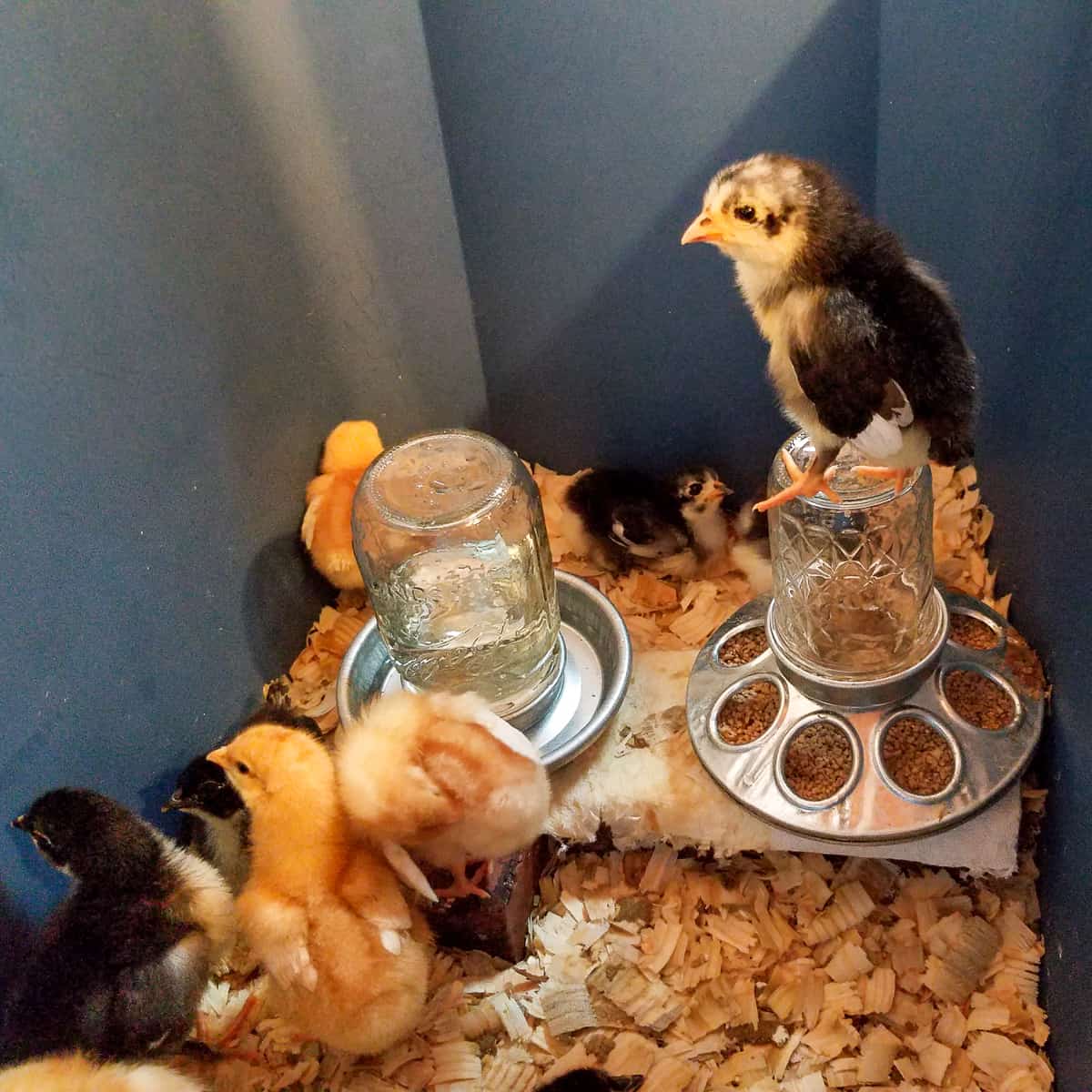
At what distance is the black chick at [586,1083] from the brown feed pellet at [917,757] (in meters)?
0.52

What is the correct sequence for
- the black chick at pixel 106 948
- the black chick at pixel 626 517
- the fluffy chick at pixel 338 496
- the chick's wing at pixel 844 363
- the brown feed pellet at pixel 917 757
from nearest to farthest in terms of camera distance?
1. the chick's wing at pixel 844 363
2. the black chick at pixel 106 948
3. the brown feed pellet at pixel 917 757
4. the fluffy chick at pixel 338 496
5. the black chick at pixel 626 517

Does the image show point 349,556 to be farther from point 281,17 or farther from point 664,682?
point 281,17

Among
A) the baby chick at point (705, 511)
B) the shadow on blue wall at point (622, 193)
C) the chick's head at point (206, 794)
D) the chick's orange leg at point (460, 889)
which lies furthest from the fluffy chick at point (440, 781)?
the shadow on blue wall at point (622, 193)

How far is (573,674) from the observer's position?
164 centimetres

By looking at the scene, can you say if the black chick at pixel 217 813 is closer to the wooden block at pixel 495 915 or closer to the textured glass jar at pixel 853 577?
the wooden block at pixel 495 915

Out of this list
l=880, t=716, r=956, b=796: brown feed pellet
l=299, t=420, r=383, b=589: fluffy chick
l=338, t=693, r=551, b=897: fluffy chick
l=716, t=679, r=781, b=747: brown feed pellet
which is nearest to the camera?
l=338, t=693, r=551, b=897: fluffy chick

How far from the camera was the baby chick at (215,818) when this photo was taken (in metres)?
1.32

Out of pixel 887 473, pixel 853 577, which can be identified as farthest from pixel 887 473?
pixel 853 577

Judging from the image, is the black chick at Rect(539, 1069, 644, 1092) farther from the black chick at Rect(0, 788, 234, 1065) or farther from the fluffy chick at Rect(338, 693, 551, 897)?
the black chick at Rect(0, 788, 234, 1065)

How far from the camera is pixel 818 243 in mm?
968

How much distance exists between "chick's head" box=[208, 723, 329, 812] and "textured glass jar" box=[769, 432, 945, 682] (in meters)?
0.67

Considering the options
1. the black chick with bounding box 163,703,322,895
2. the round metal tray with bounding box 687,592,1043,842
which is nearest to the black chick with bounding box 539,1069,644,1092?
the round metal tray with bounding box 687,592,1043,842

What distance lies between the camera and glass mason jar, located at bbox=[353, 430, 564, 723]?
1.40 meters

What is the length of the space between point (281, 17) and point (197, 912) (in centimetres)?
121
